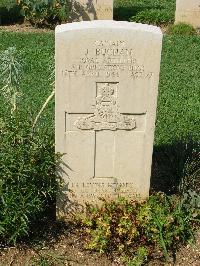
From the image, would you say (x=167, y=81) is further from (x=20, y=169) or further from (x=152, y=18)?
(x=20, y=169)

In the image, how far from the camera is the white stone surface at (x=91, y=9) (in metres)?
10.5

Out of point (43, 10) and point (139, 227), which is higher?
point (43, 10)

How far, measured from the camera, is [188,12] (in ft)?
35.3

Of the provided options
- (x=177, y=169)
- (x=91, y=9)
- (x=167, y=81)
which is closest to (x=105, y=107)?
(x=177, y=169)

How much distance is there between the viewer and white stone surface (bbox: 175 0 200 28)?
10688mm

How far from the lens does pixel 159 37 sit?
3838 mm

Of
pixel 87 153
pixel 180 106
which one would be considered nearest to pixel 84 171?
pixel 87 153

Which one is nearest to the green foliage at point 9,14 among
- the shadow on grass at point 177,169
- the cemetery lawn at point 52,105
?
the cemetery lawn at point 52,105

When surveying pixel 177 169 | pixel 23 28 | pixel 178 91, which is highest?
pixel 23 28

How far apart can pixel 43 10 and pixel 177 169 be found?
21.2 ft

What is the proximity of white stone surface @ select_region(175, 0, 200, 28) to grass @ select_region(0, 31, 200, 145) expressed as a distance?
2.98 feet

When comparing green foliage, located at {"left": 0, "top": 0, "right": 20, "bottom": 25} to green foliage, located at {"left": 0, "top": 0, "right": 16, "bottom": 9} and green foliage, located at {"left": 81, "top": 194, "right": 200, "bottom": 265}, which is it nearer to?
green foliage, located at {"left": 0, "top": 0, "right": 16, "bottom": 9}

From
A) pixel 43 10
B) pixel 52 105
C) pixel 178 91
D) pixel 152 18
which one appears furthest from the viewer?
pixel 152 18

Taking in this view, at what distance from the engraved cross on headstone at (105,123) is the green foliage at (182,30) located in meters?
6.63
